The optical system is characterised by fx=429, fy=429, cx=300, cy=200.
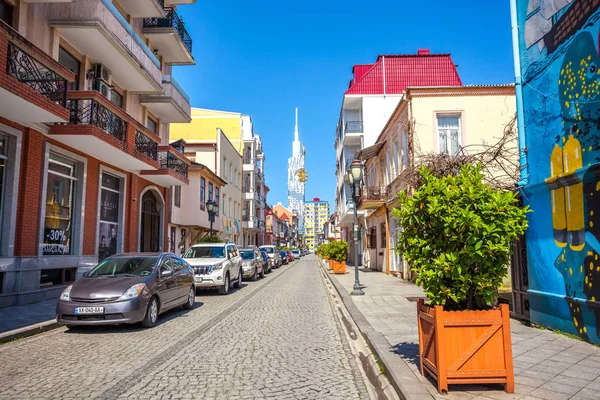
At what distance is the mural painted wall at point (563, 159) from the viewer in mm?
6234

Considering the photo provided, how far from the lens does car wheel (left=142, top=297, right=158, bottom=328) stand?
8.41 metres

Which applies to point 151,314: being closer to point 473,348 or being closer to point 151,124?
point 473,348

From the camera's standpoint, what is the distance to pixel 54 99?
1115 cm

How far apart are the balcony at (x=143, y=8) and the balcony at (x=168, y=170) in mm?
5599

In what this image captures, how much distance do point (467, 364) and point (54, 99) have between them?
11.4 metres

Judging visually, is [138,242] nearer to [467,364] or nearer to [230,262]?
[230,262]

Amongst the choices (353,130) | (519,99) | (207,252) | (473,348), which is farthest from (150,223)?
(473,348)

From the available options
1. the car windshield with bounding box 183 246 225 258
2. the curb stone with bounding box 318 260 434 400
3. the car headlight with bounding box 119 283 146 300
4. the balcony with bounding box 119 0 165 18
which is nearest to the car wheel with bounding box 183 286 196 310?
the car headlight with bounding box 119 283 146 300

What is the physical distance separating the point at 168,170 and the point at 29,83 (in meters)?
8.95

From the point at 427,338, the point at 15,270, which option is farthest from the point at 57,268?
the point at 427,338

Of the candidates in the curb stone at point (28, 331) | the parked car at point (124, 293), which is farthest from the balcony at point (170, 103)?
the curb stone at point (28, 331)

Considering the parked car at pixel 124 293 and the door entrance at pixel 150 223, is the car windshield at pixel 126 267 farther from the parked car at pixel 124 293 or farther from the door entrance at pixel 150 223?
the door entrance at pixel 150 223

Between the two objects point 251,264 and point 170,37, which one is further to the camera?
point 251,264

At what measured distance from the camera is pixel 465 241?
4.46m
